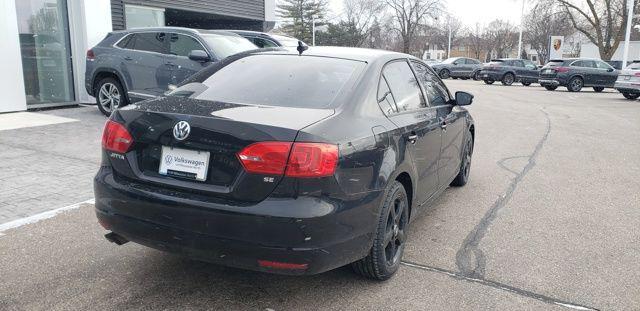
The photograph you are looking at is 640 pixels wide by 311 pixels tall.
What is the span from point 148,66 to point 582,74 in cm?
2220

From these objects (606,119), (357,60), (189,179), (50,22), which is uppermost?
(50,22)

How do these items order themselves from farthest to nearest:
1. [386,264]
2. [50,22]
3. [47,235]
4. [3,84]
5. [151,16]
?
1. [151,16]
2. [50,22]
3. [3,84]
4. [47,235]
5. [386,264]

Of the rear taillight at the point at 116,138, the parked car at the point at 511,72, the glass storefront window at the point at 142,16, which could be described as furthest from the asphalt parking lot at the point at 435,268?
the parked car at the point at 511,72

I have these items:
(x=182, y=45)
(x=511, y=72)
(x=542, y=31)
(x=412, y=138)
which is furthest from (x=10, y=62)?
(x=542, y=31)

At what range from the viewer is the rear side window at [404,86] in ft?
13.1

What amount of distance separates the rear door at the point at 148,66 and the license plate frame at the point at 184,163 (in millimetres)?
6397

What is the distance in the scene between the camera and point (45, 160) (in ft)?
22.0

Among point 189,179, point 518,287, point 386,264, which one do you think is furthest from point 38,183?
point 518,287

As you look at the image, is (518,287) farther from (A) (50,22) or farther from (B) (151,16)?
(B) (151,16)

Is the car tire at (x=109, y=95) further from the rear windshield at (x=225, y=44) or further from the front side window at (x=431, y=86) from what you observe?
the front side window at (x=431, y=86)

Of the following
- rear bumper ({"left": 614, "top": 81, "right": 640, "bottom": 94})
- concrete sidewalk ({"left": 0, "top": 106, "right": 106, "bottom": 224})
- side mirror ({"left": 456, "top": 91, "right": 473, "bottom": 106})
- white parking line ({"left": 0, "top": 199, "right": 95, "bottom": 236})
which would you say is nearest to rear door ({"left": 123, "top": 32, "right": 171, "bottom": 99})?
concrete sidewalk ({"left": 0, "top": 106, "right": 106, "bottom": 224})

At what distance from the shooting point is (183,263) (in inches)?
149

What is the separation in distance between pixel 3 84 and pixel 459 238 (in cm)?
913

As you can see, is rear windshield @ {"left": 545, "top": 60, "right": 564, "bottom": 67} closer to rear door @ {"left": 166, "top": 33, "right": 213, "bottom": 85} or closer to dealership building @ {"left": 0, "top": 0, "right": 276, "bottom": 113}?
dealership building @ {"left": 0, "top": 0, "right": 276, "bottom": 113}
